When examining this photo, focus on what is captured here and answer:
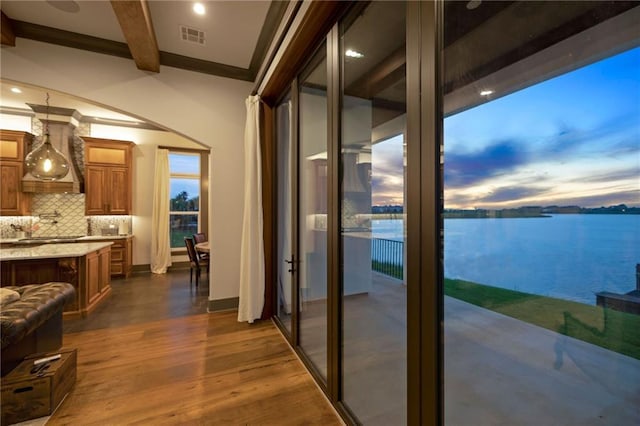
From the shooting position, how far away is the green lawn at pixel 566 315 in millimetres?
795

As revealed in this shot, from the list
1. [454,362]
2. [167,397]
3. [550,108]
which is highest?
[550,108]

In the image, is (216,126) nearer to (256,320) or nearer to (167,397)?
(256,320)

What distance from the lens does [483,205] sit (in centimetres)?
104

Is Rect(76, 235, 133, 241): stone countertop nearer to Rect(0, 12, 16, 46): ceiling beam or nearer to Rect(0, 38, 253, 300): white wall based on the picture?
Rect(0, 38, 253, 300): white wall

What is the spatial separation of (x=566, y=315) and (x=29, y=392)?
3.12m

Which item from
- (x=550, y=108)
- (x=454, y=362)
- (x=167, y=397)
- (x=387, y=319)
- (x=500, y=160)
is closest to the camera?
(x=550, y=108)

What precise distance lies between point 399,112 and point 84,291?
4.70 m

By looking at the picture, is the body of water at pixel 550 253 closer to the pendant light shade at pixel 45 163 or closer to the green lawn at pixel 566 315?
the green lawn at pixel 566 315

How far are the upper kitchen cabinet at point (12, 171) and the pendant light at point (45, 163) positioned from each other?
1.91 m

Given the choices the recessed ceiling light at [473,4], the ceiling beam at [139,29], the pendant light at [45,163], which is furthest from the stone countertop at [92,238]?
the recessed ceiling light at [473,4]

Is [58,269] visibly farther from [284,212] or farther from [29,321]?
[284,212]

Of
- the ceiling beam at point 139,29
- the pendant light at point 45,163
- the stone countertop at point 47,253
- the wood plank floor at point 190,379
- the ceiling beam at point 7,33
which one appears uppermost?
the ceiling beam at point 7,33

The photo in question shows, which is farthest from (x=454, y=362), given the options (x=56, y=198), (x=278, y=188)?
(x=56, y=198)

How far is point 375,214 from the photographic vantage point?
162 cm
